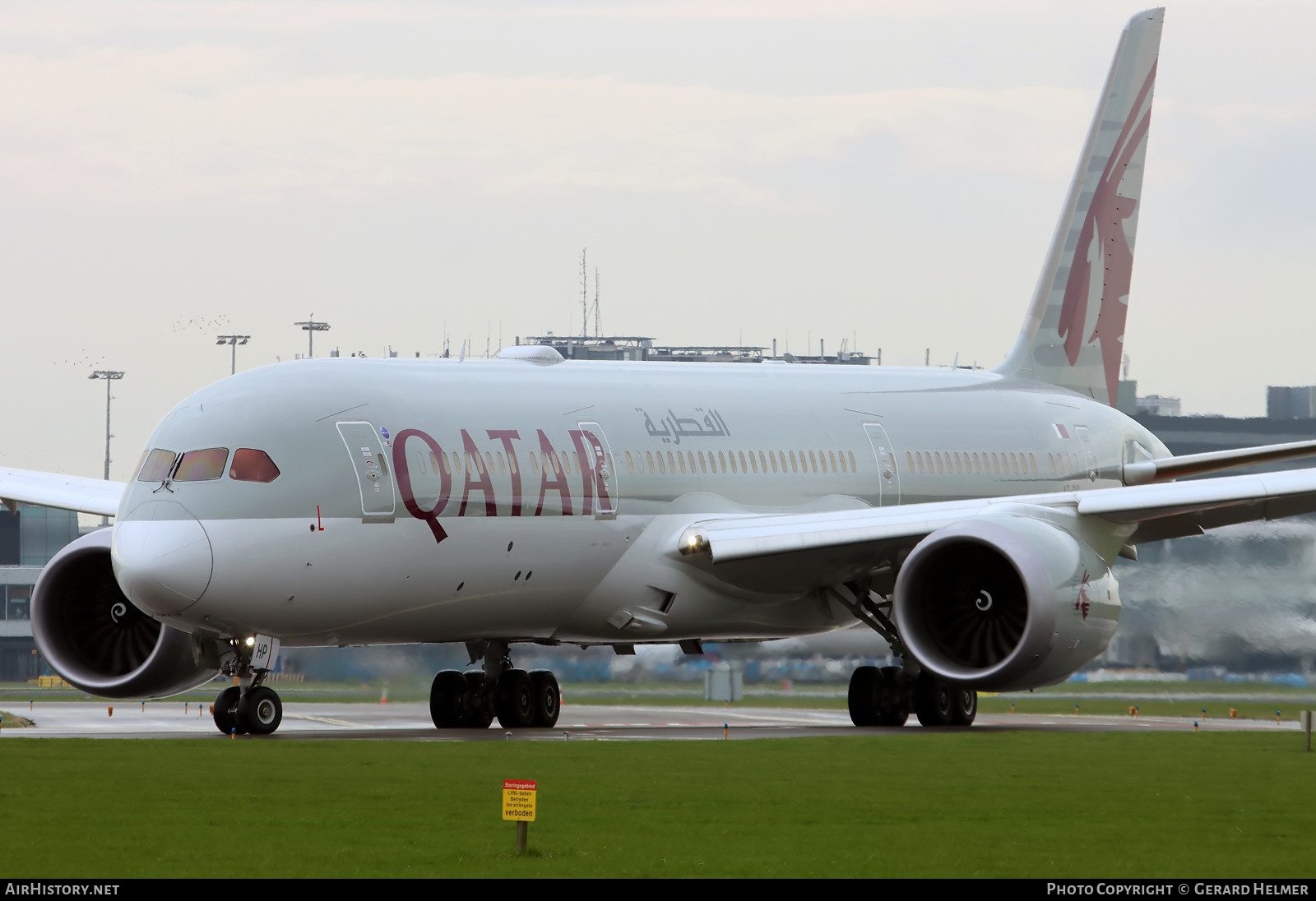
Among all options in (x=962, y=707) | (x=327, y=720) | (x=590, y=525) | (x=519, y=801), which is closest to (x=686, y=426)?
(x=590, y=525)

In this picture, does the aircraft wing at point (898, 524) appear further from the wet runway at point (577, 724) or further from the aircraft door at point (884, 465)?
the aircraft door at point (884, 465)

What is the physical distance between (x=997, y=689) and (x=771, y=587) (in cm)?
497

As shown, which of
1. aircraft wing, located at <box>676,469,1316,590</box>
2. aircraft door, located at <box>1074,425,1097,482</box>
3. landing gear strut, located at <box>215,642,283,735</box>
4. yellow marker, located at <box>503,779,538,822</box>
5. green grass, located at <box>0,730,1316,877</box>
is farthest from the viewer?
aircraft door, located at <box>1074,425,1097,482</box>

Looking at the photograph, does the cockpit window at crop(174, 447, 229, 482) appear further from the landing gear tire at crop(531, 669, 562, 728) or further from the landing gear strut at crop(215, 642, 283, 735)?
the landing gear tire at crop(531, 669, 562, 728)

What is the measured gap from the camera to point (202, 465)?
24.9 metres

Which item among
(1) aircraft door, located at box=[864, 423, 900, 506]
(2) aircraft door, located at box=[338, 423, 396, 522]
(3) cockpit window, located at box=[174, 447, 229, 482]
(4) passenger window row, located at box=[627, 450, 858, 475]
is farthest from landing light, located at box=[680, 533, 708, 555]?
(3) cockpit window, located at box=[174, 447, 229, 482]

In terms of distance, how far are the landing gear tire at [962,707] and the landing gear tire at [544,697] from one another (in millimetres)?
5450

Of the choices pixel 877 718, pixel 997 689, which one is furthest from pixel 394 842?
pixel 877 718

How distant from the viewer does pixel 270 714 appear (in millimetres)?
26625

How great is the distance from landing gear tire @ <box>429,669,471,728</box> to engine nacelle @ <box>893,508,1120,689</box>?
665 cm

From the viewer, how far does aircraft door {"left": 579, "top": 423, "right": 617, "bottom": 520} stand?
93.5 feet

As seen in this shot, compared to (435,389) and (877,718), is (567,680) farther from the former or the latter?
(435,389)

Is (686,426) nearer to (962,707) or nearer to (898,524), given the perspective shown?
(898,524)

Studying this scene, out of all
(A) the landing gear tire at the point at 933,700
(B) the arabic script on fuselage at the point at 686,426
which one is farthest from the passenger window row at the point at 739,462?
(A) the landing gear tire at the point at 933,700
